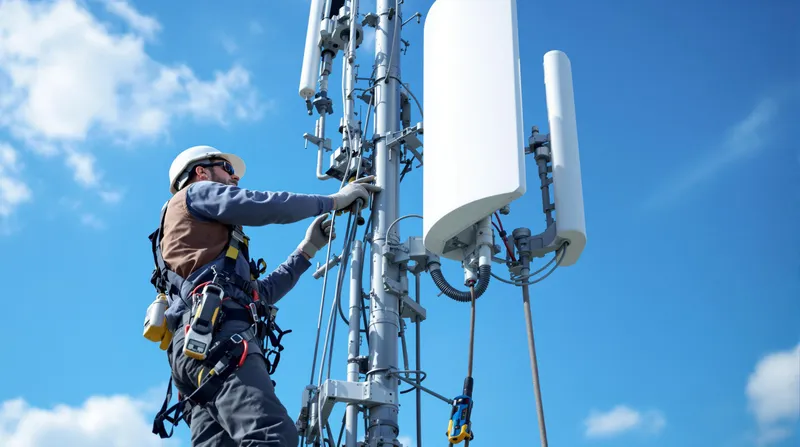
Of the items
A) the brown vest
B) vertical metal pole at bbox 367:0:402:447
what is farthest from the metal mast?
the brown vest

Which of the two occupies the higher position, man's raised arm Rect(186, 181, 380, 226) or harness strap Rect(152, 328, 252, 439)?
man's raised arm Rect(186, 181, 380, 226)

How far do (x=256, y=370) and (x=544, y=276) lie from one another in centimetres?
185

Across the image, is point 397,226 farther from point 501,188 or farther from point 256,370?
point 256,370

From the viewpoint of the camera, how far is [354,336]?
17.0 ft

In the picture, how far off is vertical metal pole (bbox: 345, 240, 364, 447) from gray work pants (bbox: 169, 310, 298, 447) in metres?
1.06

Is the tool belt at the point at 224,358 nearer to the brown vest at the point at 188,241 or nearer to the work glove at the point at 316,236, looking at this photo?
the brown vest at the point at 188,241

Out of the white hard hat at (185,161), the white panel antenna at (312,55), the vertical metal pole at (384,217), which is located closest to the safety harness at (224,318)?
the white hard hat at (185,161)

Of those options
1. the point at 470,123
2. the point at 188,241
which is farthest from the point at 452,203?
the point at 188,241

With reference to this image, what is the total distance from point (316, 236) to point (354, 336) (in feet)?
2.38

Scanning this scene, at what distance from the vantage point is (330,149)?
6055 millimetres

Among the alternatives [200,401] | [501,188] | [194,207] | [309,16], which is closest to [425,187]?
[501,188]

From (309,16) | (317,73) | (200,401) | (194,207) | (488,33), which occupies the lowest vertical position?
(200,401)

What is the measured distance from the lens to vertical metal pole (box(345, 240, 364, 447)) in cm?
482

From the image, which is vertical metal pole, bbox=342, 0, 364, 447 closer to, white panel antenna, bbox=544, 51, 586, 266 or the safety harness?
the safety harness
